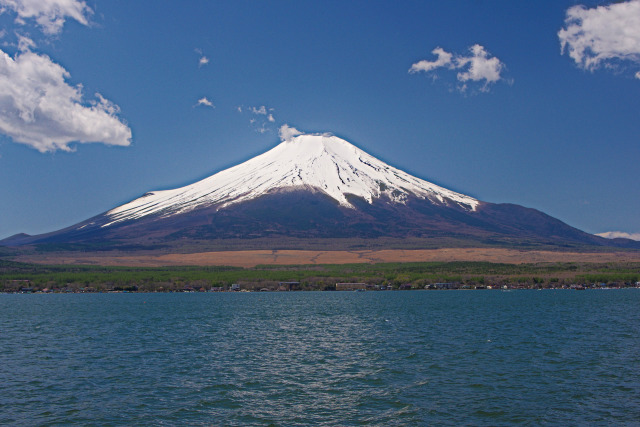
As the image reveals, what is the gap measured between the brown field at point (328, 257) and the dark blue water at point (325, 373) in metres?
103

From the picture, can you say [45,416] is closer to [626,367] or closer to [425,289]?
[626,367]

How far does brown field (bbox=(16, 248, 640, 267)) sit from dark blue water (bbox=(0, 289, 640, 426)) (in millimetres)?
103401

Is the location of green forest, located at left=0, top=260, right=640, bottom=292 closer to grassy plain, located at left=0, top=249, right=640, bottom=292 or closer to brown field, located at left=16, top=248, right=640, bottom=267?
grassy plain, located at left=0, top=249, right=640, bottom=292

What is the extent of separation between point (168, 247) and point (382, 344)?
153 meters

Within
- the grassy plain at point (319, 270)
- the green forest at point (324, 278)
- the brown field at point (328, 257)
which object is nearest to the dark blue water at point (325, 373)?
the green forest at point (324, 278)

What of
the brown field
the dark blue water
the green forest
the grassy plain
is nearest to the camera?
the dark blue water

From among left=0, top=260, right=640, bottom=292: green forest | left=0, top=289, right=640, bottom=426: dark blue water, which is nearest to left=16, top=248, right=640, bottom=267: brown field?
left=0, top=260, right=640, bottom=292: green forest

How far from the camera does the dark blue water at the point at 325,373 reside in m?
20.1

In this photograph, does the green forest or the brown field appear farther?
the brown field

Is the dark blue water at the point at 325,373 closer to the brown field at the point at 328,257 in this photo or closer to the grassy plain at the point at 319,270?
the grassy plain at the point at 319,270

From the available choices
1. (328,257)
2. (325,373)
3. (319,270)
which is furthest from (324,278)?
(325,373)

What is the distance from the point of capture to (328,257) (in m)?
158

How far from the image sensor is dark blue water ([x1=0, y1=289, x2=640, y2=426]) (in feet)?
66.0

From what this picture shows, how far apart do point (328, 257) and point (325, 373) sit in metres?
131
